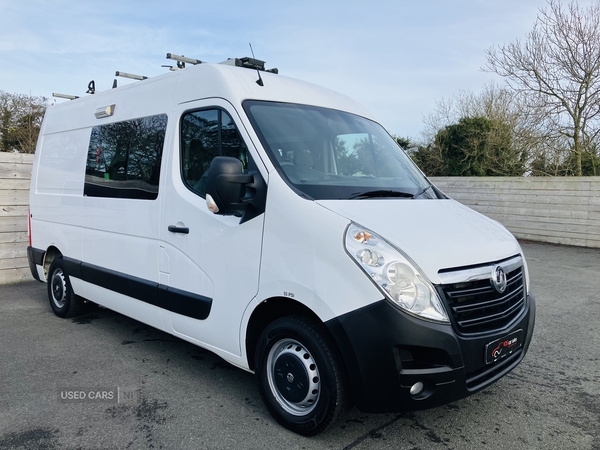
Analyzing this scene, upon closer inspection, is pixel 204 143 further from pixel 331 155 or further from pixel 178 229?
pixel 331 155

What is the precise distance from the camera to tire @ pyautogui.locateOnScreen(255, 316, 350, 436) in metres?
2.77

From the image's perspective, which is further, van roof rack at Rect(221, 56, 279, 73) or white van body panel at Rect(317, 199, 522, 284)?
van roof rack at Rect(221, 56, 279, 73)

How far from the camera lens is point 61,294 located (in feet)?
18.6

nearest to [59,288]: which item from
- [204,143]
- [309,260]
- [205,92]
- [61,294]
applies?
[61,294]

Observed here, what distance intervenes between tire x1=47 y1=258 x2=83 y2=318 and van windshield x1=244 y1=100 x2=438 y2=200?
134 inches

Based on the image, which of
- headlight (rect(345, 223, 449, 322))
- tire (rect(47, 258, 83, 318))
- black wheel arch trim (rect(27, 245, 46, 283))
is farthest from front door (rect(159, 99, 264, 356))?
black wheel arch trim (rect(27, 245, 46, 283))

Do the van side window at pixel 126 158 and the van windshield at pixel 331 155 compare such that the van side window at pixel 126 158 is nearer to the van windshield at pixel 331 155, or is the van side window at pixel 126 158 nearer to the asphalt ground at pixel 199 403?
the van windshield at pixel 331 155

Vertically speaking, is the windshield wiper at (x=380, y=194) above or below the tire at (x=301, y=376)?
above

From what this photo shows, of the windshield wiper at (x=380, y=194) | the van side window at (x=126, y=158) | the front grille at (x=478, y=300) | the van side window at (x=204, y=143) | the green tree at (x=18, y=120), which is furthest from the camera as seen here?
the green tree at (x=18, y=120)

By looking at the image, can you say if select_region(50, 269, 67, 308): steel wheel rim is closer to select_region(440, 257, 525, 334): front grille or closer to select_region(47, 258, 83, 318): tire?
select_region(47, 258, 83, 318): tire

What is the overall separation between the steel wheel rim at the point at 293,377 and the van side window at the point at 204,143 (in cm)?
122

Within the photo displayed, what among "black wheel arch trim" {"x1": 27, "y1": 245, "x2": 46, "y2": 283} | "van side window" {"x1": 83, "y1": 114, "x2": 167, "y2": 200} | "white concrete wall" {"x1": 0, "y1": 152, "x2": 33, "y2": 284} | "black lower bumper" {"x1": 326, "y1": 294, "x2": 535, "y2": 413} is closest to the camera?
"black lower bumper" {"x1": 326, "y1": 294, "x2": 535, "y2": 413}

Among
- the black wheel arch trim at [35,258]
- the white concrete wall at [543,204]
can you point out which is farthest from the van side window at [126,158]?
the white concrete wall at [543,204]

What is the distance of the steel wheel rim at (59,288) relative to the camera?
5.59 m
